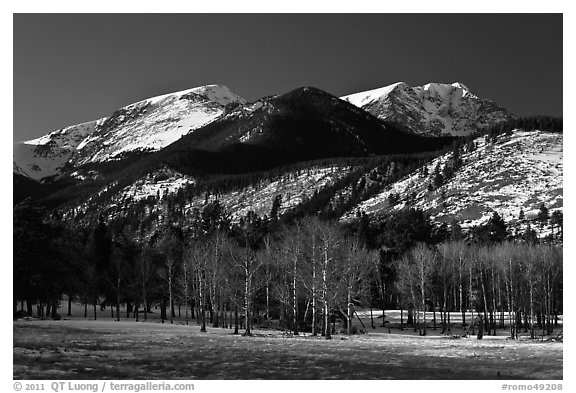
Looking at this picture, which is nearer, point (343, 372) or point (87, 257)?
point (343, 372)

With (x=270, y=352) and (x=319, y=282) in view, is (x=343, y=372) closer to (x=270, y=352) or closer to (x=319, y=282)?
(x=270, y=352)

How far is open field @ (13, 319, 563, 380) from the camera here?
1011 inches

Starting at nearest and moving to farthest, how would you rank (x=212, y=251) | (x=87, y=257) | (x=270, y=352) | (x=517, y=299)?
(x=270, y=352)
(x=212, y=251)
(x=517, y=299)
(x=87, y=257)

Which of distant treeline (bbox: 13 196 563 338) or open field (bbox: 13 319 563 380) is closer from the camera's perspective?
open field (bbox: 13 319 563 380)

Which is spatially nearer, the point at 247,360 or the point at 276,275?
the point at 247,360

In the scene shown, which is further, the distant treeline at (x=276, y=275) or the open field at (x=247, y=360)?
the distant treeline at (x=276, y=275)

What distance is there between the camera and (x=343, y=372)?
1067 inches

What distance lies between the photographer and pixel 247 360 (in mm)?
29516

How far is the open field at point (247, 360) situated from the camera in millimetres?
25672
